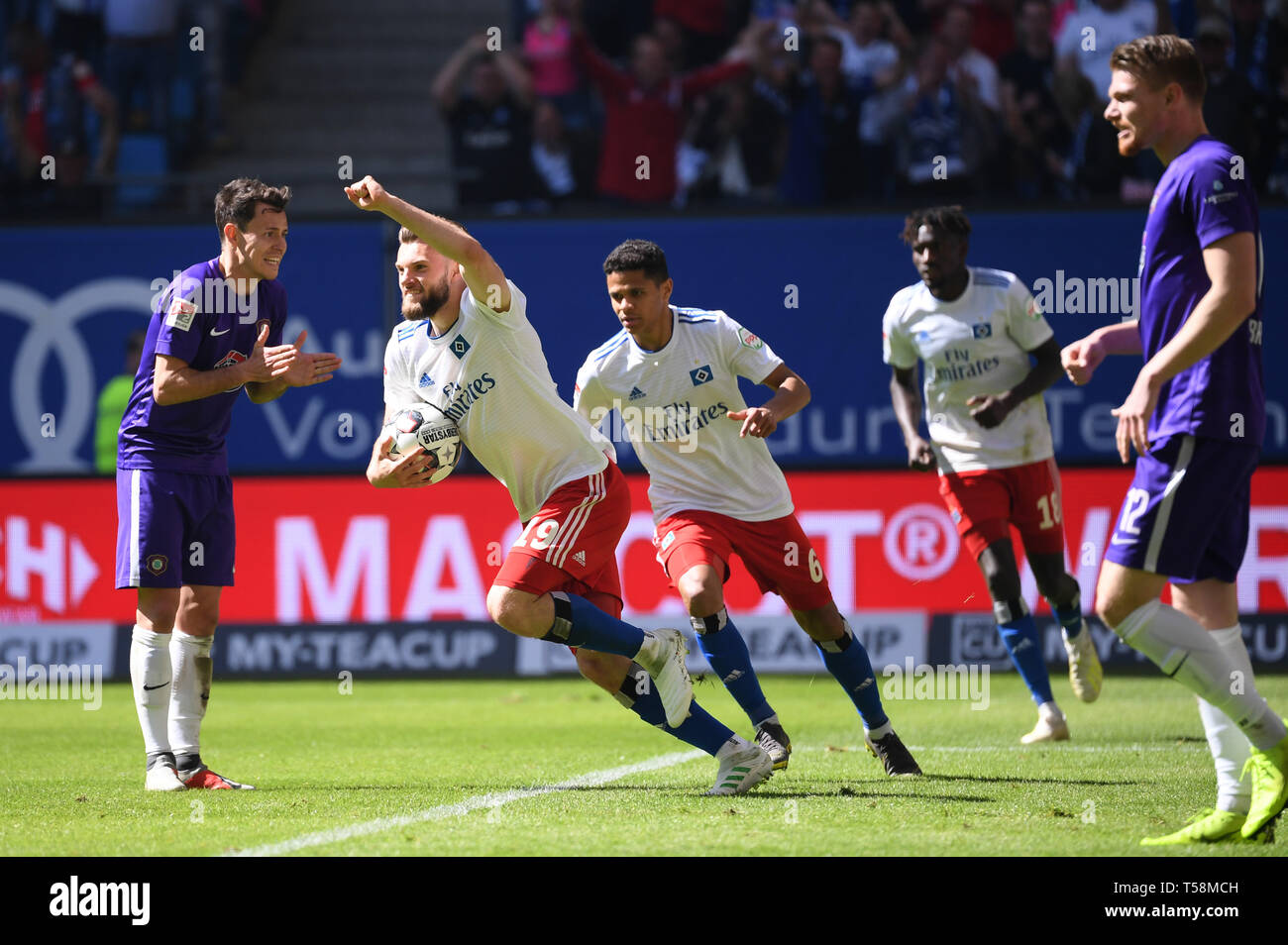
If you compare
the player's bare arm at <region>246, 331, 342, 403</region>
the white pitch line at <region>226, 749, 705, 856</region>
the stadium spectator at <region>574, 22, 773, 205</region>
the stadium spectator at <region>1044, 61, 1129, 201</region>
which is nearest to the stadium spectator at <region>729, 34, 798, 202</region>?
the stadium spectator at <region>574, 22, 773, 205</region>

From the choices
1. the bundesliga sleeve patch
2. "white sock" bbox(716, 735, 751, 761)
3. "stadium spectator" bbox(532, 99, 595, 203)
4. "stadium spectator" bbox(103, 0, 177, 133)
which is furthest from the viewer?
"stadium spectator" bbox(103, 0, 177, 133)

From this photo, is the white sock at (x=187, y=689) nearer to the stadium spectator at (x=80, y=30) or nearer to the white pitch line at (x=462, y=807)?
the white pitch line at (x=462, y=807)

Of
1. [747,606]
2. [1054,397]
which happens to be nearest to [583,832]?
[747,606]

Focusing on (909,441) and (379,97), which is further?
(379,97)

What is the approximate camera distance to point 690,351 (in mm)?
6793

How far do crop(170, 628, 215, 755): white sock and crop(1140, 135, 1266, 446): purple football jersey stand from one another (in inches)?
159

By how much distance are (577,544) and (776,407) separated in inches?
37.2

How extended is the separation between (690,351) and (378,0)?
14896mm

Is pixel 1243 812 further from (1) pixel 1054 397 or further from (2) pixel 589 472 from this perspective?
(1) pixel 1054 397

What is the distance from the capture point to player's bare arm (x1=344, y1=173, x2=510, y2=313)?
5.43 meters

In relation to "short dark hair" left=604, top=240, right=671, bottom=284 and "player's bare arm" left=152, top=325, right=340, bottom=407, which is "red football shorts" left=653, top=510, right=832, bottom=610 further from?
"player's bare arm" left=152, top=325, right=340, bottom=407

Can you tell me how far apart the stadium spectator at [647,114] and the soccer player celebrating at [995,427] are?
254 inches

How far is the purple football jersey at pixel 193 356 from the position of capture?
6.46 m

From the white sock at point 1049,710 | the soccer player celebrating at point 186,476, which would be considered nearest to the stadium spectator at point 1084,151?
the white sock at point 1049,710
